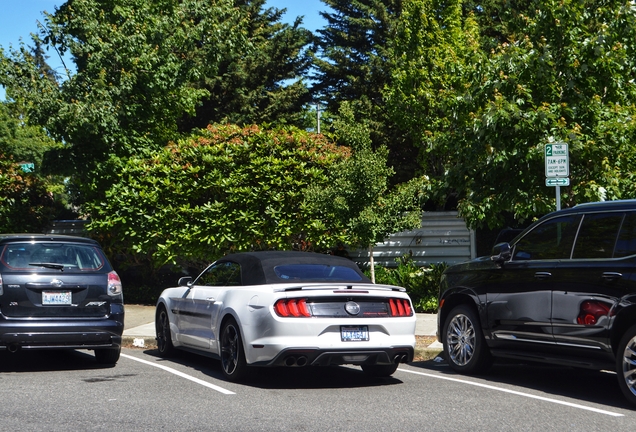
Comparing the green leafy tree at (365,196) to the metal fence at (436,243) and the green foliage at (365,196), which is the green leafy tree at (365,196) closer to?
the green foliage at (365,196)

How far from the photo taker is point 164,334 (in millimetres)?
11398

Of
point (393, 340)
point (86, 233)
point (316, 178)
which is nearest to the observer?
point (393, 340)

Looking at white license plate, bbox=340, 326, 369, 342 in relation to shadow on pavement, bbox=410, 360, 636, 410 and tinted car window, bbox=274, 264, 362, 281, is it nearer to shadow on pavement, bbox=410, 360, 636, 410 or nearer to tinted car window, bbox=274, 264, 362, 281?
tinted car window, bbox=274, 264, 362, 281

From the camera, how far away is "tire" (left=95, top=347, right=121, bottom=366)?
10438mm

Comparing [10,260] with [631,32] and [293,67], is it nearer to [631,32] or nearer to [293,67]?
[631,32]

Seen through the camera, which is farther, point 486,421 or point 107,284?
point 107,284

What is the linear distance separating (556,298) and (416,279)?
908cm

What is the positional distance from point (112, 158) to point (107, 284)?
8.99 m

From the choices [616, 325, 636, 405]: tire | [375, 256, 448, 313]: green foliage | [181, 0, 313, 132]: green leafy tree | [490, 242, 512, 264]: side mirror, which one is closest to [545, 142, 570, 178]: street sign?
[490, 242, 512, 264]: side mirror

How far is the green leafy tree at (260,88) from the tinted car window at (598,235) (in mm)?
25046

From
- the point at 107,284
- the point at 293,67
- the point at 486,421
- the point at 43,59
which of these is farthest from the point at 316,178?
the point at 43,59

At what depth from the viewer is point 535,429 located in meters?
6.59

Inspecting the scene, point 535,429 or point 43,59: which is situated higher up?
point 43,59

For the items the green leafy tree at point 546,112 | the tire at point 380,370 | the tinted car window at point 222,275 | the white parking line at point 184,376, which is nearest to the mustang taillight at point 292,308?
the white parking line at point 184,376
